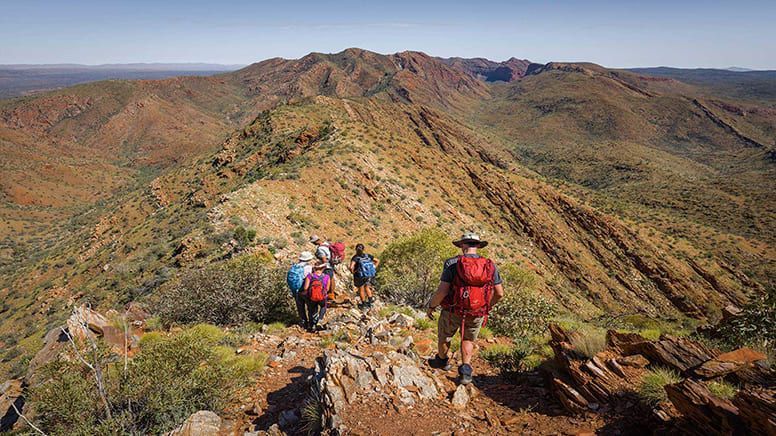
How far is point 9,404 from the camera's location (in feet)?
17.7

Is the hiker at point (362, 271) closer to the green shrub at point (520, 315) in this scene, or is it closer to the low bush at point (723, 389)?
the green shrub at point (520, 315)

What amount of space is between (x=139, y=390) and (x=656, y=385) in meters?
5.79

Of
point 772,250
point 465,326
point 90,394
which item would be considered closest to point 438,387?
point 465,326

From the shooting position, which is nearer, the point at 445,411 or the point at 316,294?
the point at 445,411

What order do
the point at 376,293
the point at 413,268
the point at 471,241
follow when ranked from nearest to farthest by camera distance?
the point at 471,241
the point at 376,293
the point at 413,268

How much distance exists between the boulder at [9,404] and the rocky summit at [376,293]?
0.04 m

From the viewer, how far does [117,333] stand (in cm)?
687

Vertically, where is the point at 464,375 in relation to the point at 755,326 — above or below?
below

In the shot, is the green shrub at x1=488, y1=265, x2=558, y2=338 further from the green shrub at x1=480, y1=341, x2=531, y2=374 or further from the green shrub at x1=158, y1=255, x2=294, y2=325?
the green shrub at x1=158, y1=255, x2=294, y2=325

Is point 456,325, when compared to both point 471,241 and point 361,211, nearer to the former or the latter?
point 471,241

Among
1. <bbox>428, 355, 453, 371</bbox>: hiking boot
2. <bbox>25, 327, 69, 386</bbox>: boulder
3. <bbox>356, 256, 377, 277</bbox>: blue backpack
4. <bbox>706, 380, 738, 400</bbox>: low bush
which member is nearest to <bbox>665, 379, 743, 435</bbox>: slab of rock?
<bbox>706, 380, 738, 400</bbox>: low bush

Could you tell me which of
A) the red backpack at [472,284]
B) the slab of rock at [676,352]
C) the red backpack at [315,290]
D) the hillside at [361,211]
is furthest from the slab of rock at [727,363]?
the red backpack at [315,290]

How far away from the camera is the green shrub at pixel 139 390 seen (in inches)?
167

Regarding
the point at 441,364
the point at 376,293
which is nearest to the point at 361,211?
the point at 376,293
